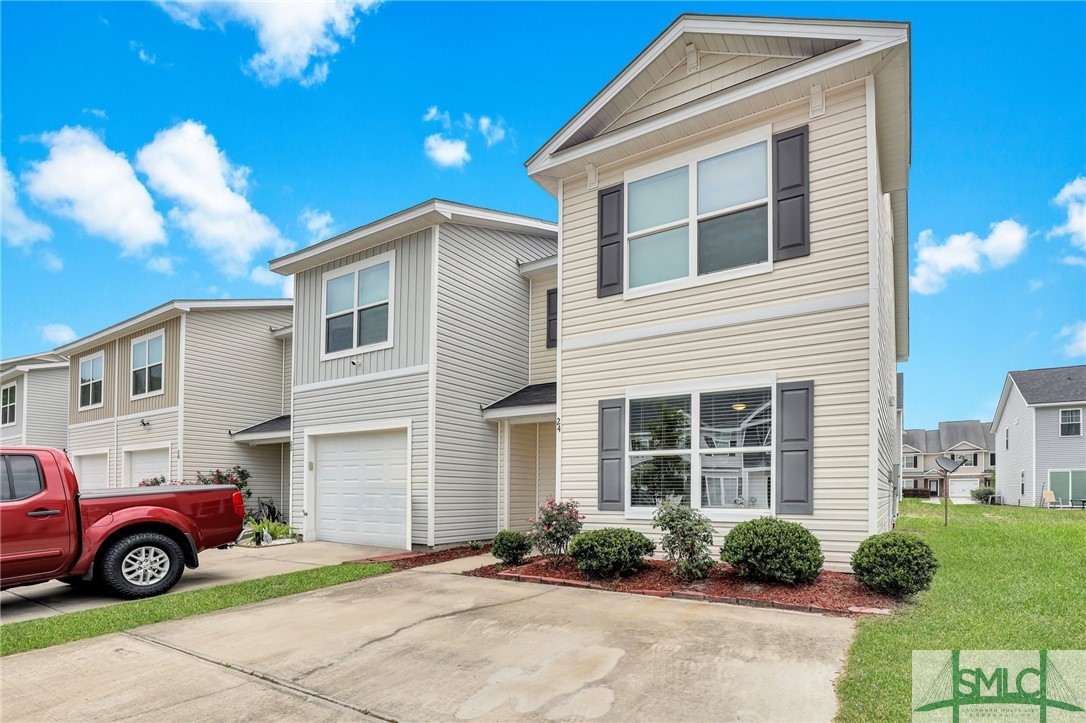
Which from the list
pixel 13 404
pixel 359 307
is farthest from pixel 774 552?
pixel 13 404

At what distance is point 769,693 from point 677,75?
27.3 feet

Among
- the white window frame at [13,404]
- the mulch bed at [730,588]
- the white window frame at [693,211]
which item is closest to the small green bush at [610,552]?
the mulch bed at [730,588]

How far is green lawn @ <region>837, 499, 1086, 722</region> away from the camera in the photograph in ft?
13.0

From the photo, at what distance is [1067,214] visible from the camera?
26234 mm

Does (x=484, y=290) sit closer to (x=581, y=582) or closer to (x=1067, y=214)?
(x=581, y=582)

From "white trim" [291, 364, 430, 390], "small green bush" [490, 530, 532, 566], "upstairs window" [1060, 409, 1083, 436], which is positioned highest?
"white trim" [291, 364, 430, 390]

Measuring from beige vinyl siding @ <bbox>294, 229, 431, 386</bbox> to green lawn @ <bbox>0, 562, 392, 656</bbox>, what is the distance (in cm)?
422

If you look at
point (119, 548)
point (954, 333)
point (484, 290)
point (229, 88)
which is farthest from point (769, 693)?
point (954, 333)

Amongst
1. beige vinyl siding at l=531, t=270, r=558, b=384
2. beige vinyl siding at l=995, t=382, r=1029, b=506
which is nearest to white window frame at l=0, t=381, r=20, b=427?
beige vinyl siding at l=531, t=270, r=558, b=384

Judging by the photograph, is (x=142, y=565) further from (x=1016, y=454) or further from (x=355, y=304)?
(x=1016, y=454)

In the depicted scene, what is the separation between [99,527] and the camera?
24.2 feet

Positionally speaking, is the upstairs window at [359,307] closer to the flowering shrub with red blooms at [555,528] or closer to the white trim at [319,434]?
the white trim at [319,434]

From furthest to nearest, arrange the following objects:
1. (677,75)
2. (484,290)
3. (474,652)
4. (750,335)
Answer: (484,290)
(677,75)
(750,335)
(474,652)
